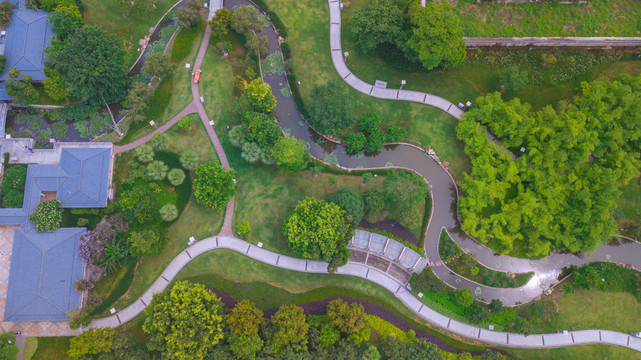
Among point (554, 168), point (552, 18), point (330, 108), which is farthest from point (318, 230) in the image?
point (552, 18)

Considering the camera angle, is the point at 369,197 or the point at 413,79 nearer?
the point at 369,197

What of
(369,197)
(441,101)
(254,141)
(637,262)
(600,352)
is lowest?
(600,352)

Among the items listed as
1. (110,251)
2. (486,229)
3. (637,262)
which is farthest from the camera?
(637,262)

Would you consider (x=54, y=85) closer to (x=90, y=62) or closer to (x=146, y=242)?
(x=90, y=62)

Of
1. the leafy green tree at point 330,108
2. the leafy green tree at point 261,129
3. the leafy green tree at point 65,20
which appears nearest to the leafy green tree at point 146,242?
the leafy green tree at point 261,129

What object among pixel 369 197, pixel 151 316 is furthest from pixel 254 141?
pixel 151 316

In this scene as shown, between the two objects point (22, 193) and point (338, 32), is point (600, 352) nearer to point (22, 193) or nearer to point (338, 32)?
point (338, 32)

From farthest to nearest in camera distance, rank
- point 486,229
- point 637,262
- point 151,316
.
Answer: point 637,262 → point 486,229 → point 151,316

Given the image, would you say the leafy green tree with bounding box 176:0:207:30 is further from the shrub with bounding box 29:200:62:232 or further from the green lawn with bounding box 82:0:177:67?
the shrub with bounding box 29:200:62:232
